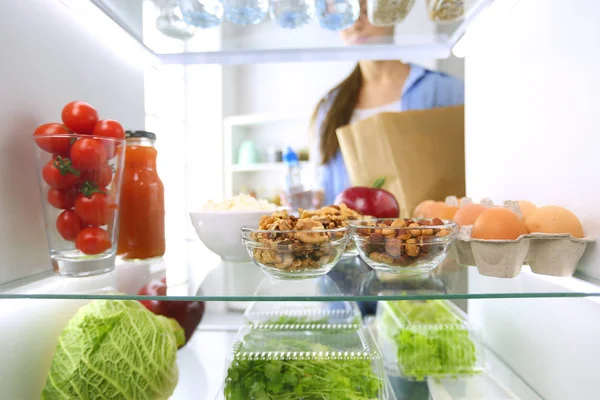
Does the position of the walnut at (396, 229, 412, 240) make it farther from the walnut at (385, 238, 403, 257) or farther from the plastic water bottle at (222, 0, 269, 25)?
the plastic water bottle at (222, 0, 269, 25)

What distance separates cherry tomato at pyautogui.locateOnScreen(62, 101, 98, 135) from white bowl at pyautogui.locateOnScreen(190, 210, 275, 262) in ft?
0.65

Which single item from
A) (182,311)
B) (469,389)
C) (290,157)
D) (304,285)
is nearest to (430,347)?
(469,389)

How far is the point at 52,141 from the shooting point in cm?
50

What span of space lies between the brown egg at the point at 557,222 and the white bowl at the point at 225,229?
38cm

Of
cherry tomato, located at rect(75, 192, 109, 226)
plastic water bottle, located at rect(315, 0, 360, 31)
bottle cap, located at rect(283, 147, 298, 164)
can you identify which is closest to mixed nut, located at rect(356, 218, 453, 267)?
cherry tomato, located at rect(75, 192, 109, 226)

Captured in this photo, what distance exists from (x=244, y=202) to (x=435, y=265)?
1.06ft

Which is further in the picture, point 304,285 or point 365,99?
point 365,99

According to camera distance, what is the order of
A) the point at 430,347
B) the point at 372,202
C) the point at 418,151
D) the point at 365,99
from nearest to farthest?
the point at 430,347 < the point at 372,202 < the point at 418,151 < the point at 365,99

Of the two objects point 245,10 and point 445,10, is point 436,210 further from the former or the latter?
point 245,10

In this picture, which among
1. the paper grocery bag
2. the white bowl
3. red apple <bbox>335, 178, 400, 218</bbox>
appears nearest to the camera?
the white bowl

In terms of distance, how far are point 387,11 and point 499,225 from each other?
1.56 ft

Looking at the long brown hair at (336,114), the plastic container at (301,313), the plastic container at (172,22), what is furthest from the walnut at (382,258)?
the long brown hair at (336,114)

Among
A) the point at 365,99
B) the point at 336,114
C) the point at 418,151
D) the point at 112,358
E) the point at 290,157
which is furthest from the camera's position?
the point at 290,157

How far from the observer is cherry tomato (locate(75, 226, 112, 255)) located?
528mm
